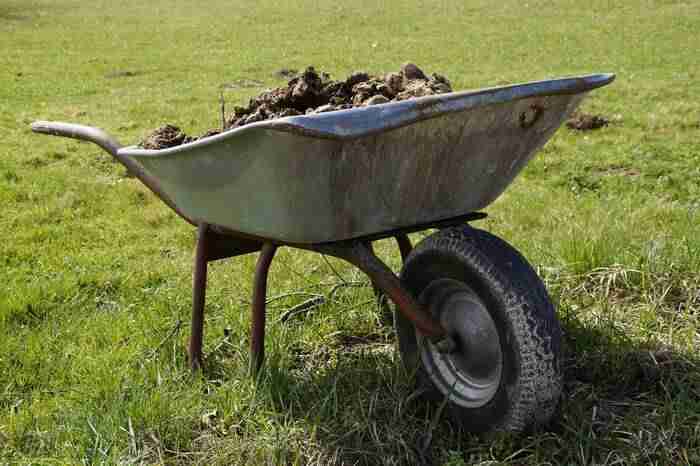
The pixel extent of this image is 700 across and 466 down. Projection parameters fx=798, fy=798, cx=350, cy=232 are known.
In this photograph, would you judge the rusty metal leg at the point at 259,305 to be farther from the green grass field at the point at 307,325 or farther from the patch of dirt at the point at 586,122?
the patch of dirt at the point at 586,122

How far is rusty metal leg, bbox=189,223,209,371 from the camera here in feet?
8.97

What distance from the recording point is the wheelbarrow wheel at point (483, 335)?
2.15 m

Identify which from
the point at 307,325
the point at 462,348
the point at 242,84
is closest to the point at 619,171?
the point at 307,325

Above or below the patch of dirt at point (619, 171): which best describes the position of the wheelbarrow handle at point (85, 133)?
above

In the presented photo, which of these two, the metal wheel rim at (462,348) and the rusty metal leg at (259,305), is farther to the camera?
the rusty metal leg at (259,305)

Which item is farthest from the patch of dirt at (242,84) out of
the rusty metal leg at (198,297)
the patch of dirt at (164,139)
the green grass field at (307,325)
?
the rusty metal leg at (198,297)

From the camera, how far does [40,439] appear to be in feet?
8.15

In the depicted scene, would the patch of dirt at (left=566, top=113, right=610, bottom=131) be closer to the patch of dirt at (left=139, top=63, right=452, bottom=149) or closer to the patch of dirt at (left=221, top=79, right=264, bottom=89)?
the patch of dirt at (left=139, top=63, right=452, bottom=149)

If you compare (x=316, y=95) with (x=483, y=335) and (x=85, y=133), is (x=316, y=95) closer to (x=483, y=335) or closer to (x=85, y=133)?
(x=85, y=133)

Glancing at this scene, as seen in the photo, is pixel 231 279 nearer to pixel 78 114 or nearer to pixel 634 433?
pixel 634 433

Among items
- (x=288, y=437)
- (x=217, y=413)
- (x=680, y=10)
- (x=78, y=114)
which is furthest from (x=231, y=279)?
(x=680, y=10)

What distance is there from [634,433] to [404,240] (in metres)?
1.13

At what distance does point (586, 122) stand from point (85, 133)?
550 centimetres

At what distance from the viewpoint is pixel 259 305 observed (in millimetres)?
2557
